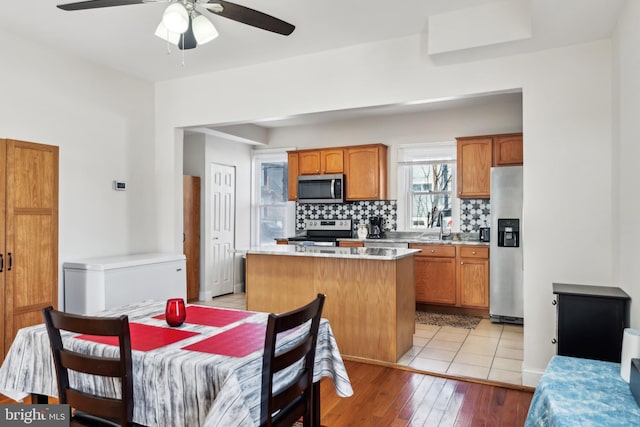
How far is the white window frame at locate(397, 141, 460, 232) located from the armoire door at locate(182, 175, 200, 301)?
293 cm

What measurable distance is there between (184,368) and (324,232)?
5.30 m

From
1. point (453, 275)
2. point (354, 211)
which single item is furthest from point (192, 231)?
point (453, 275)

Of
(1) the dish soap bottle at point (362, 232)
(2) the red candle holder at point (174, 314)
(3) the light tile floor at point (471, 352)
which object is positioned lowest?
(3) the light tile floor at point (471, 352)

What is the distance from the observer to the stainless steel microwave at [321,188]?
6.36 meters

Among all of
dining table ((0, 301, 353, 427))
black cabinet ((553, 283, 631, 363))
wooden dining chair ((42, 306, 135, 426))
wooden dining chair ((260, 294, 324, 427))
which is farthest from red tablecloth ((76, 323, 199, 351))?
black cabinet ((553, 283, 631, 363))

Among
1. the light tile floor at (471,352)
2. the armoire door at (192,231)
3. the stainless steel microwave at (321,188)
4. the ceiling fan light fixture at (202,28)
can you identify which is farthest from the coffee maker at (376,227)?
the ceiling fan light fixture at (202,28)

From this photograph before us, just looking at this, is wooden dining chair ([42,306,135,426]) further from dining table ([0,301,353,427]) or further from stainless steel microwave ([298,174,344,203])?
stainless steel microwave ([298,174,344,203])

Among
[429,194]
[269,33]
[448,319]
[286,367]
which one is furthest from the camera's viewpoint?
[429,194]

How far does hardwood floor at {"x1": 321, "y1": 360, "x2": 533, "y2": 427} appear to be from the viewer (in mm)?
2662

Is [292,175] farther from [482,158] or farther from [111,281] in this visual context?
[111,281]

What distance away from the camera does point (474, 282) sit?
532 centimetres

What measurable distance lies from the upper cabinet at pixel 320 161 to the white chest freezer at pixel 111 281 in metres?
2.87

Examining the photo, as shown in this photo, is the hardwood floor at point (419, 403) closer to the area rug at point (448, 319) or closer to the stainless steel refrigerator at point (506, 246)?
the area rug at point (448, 319)

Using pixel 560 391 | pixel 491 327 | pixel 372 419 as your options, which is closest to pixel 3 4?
pixel 372 419
